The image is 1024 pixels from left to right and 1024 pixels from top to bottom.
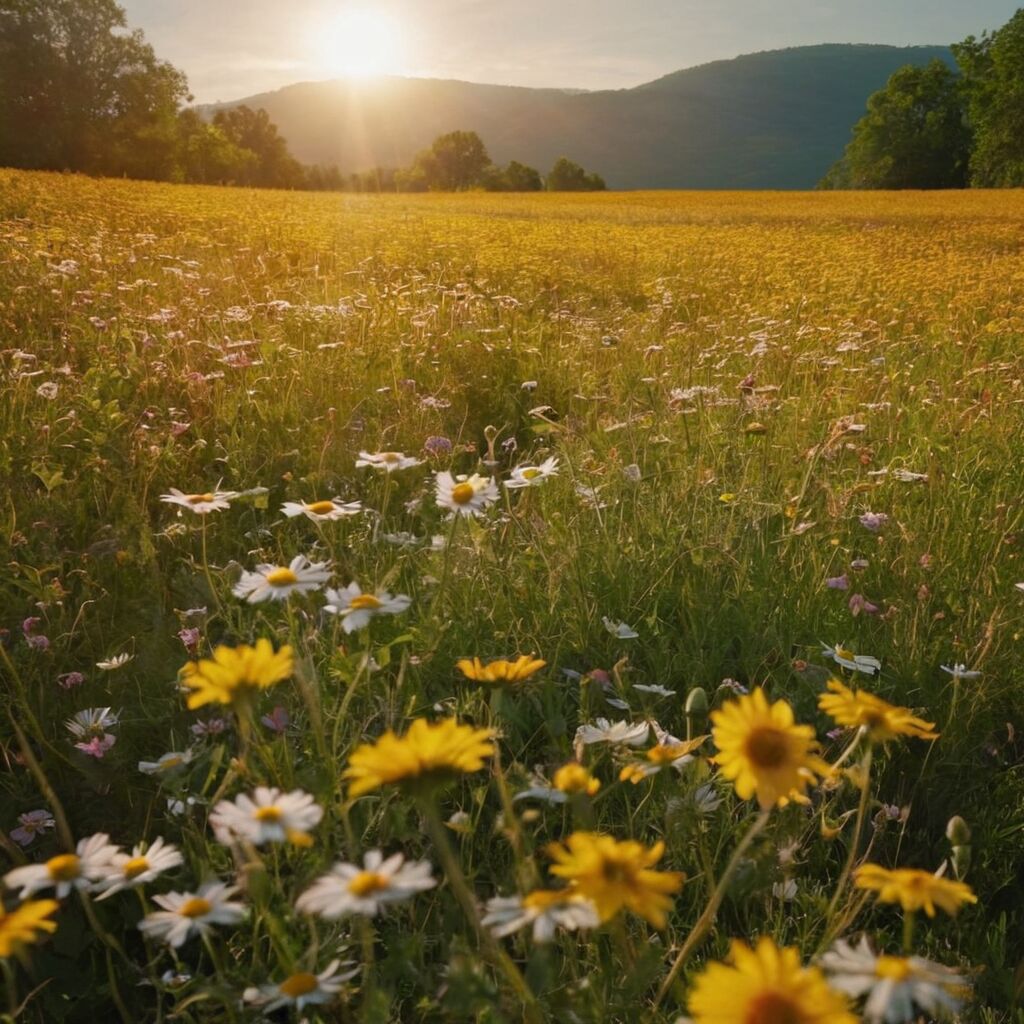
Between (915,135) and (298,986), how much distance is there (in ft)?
217

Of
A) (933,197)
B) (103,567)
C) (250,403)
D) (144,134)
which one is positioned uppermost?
(144,134)

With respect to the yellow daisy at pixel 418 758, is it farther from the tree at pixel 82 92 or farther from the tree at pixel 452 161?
the tree at pixel 452 161

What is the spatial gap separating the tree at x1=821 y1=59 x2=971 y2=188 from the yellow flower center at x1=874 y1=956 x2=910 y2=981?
6315cm

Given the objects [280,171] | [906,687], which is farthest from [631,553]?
[280,171]

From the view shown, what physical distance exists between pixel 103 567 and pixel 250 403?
3.69 feet

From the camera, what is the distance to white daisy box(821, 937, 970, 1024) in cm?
64

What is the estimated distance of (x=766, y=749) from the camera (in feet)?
2.60

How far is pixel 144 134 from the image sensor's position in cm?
4081

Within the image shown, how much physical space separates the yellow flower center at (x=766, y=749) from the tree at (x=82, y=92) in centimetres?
4460

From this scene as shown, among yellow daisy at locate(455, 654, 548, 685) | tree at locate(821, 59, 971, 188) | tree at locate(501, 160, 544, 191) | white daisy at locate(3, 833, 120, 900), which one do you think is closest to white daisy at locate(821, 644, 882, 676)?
yellow daisy at locate(455, 654, 548, 685)

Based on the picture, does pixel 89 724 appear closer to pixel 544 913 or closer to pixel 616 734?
pixel 616 734

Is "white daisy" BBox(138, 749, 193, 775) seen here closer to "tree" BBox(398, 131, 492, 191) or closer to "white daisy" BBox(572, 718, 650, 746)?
"white daisy" BBox(572, 718, 650, 746)

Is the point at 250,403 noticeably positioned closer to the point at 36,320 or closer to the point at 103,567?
the point at 103,567

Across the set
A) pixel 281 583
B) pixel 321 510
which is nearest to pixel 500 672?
pixel 281 583
